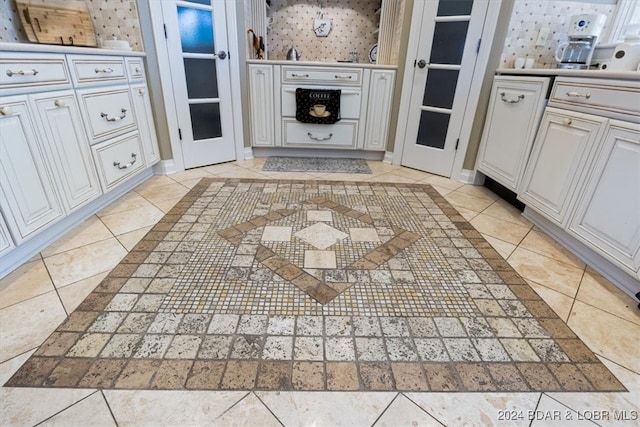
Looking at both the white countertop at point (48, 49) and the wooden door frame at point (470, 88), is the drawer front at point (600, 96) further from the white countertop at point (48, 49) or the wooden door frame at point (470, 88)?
the white countertop at point (48, 49)

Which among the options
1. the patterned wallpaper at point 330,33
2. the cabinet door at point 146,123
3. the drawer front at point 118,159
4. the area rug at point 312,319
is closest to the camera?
the area rug at point 312,319

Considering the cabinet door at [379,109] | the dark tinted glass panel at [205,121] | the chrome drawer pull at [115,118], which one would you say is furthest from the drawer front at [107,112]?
the cabinet door at [379,109]

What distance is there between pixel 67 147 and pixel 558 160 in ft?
8.30

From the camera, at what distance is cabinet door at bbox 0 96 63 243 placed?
4.15 ft

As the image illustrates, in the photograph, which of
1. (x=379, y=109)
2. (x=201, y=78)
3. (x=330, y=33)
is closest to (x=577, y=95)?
(x=379, y=109)

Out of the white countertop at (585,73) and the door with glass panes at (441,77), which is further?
the door with glass panes at (441,77)

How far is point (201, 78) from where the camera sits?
2574 millimetres

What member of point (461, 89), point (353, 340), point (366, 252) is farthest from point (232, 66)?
point (353, 340)

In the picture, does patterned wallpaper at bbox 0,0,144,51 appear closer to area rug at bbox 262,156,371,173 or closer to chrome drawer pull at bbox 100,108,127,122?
chrome drawer pull at bbox 100,108,127,122

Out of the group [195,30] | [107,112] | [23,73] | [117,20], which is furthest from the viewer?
[195,30]

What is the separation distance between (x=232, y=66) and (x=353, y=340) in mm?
2469

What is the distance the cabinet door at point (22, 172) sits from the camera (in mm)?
1266

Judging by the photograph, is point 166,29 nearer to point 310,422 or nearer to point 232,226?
point 232,226

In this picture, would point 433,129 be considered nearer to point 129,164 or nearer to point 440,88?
point 440,88
